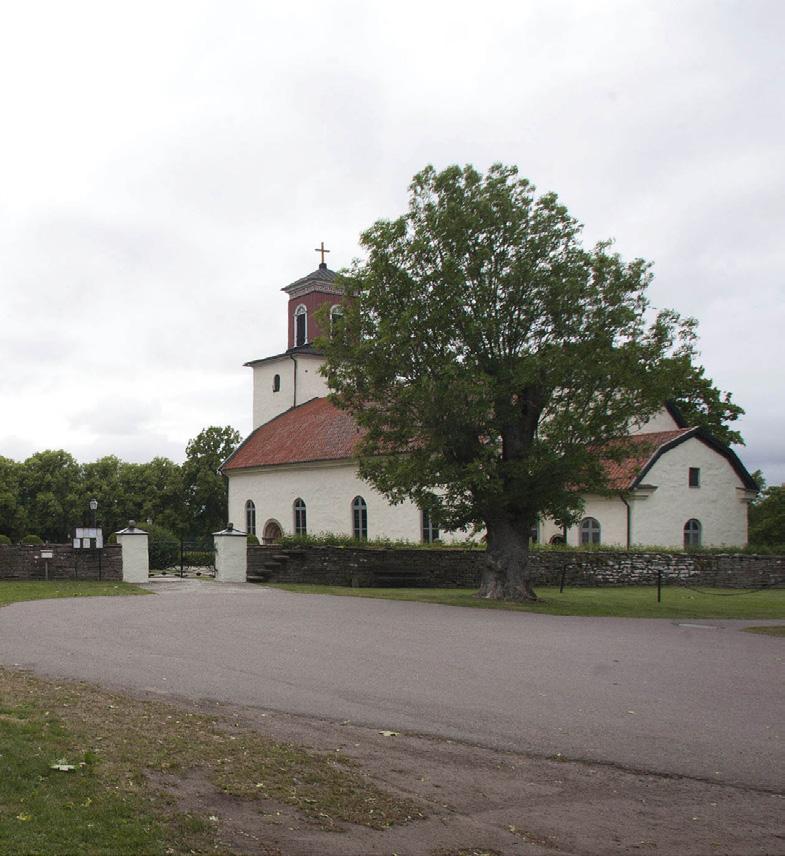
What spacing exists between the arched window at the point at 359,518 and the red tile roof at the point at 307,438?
2.22 metres

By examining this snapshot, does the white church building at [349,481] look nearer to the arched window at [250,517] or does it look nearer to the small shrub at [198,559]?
the arched window at [250,517]

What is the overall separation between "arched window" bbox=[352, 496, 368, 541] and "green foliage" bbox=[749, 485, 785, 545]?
72.5 feet

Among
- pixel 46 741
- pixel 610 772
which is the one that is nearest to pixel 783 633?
pixel 610 772

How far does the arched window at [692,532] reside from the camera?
41.2 m

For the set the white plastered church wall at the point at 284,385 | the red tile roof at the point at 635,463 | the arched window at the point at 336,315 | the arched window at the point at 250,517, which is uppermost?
the white plastered church wall at the point at 284,385

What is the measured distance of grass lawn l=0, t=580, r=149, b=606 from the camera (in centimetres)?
2294

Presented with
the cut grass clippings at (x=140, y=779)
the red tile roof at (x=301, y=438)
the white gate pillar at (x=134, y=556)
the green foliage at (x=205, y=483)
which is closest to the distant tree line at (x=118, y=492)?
the green foliage at (x=205, y=483)

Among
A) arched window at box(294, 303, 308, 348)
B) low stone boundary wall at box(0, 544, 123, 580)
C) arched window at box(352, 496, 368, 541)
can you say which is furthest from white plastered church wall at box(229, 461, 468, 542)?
low stone boundary wall at box(0, 544, 123, 580)

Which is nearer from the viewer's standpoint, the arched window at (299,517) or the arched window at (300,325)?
the arched window at (299,517)

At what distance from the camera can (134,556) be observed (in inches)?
1163

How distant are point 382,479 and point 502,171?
8669 millimetres

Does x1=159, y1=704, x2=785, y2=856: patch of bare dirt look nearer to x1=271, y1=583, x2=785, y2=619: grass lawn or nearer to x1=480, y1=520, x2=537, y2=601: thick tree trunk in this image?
x1=271, y1=583, x2=785, y2=619: grass lawn

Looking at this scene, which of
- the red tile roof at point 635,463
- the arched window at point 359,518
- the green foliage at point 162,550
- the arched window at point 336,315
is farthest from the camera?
the arched window at point 359,518

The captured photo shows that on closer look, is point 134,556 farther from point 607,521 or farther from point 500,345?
point 607,521
